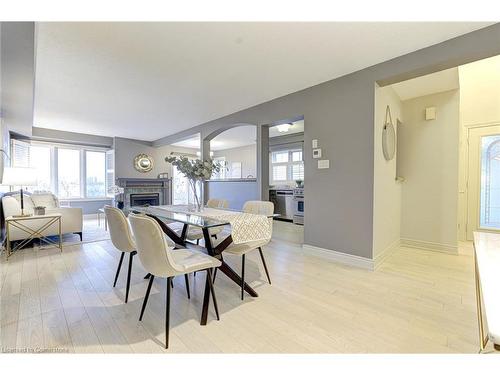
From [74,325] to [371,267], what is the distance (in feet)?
9.58

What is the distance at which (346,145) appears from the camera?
2.91 m

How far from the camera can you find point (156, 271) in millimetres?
1544

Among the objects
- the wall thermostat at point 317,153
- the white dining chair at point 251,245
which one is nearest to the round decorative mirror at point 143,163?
the white dining chair at point 251,245

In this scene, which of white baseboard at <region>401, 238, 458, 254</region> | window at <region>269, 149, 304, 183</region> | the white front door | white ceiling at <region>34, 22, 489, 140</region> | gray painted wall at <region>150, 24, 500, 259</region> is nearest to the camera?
white ceiling at <region>34, 22, 489, 140</region>

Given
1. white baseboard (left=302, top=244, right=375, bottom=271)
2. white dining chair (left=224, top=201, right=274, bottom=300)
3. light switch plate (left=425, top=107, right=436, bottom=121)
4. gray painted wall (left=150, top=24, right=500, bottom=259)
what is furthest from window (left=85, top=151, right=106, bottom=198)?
light switch plate (left=425, top=107, right=436, bottom=121)

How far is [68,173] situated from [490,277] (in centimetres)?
851

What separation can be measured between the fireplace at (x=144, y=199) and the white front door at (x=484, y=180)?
25.5 feet

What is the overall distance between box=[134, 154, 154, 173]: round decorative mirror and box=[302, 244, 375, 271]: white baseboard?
19.9ft

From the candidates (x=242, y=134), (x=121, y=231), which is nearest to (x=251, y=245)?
(x=121, y=231)

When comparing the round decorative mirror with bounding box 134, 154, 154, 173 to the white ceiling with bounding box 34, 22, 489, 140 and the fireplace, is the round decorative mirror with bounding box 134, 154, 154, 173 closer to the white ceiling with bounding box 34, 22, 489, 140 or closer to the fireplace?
the fireplace

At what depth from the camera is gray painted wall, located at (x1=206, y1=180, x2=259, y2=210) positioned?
466cm
